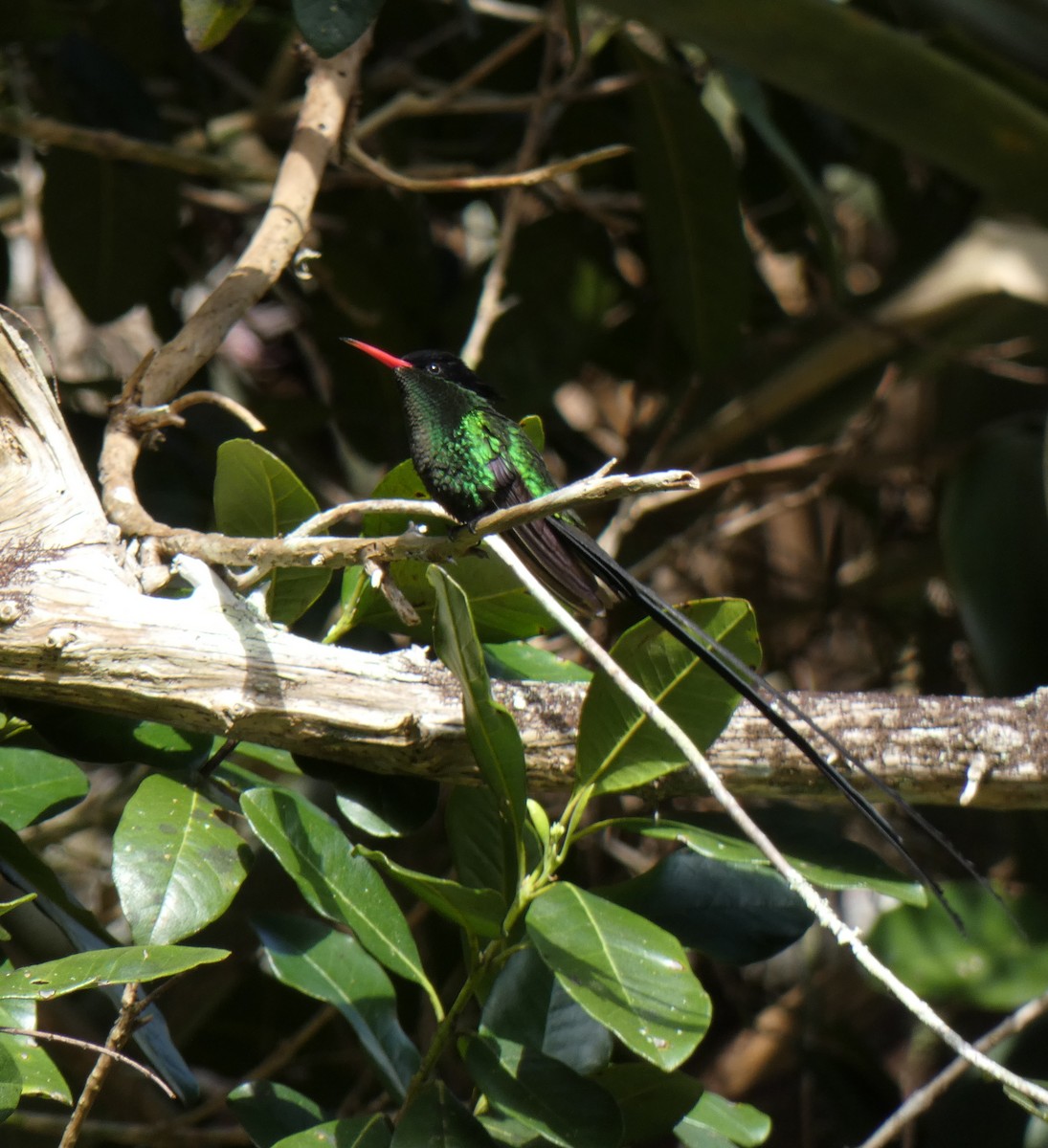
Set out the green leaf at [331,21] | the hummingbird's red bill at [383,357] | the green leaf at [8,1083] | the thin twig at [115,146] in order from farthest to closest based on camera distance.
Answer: the thin twig at [115,146], the hummingbird's red bill at [383,357], the green leaf at [331,21], the green leaf at [8,1083]

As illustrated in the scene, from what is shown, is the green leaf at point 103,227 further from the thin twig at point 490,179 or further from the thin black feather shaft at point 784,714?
the thin black feather shaft at point 784,714

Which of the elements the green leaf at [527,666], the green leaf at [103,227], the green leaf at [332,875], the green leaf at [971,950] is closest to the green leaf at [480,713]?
the green leaf at [332,875]

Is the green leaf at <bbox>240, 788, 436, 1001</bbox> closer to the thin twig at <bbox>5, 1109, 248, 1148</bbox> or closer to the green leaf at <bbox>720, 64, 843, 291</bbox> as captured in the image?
the thin twig at <bbox>5, 1109, 248, 1148</bbox>

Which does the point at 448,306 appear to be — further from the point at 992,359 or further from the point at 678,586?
the point at 992,359

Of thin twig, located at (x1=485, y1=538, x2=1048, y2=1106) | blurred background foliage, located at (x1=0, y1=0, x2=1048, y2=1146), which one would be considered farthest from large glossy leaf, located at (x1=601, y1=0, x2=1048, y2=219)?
thin twig, located at (x1=485, y1=538, x2=1048, y2=1106)

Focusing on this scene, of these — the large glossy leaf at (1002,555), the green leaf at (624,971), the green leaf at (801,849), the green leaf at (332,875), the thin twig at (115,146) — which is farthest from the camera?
the large glossy leaf at (1002,555)

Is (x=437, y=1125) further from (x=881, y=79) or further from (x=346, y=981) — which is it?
(x=881, y=79)

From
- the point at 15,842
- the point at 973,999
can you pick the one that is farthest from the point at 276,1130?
the point at 973,999
